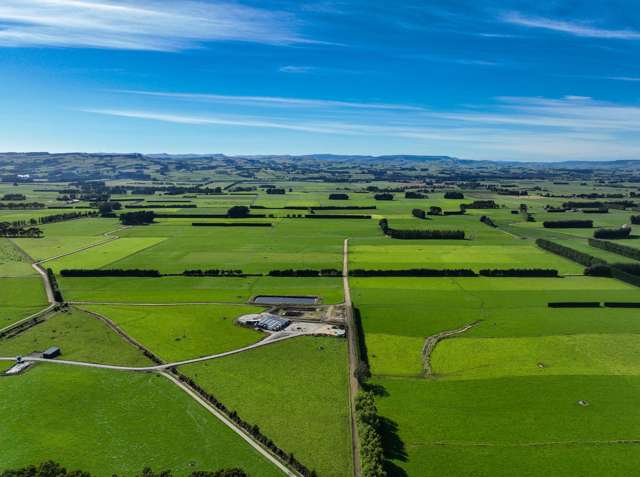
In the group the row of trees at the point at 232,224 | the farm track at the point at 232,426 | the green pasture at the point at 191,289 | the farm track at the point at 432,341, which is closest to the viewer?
the farm track at the point at 232,426

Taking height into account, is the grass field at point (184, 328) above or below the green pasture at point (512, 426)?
above

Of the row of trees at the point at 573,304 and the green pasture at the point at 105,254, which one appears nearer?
the row of trees at the point at 573,304

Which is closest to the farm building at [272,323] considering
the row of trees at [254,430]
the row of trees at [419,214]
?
the row of trees at [254,430]

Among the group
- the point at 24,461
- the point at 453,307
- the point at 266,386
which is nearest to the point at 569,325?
the point at 453,307

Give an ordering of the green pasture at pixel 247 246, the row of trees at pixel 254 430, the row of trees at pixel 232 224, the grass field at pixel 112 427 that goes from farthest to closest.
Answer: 1. the row of trees at pixel 232 224
2. the green pasture at pixel 247 246
3. the grass field at pixel 112 427
4. the row of trees at pixel 254 430

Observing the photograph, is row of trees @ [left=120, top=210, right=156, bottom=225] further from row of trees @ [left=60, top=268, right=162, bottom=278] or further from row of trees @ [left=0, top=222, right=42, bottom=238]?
row of trees @ [left=60, top=268, right=162, bottom=278]

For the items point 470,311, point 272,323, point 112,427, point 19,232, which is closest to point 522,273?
point 470,311

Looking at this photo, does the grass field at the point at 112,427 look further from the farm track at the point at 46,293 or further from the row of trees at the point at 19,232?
the row of trees at the point at 19,232

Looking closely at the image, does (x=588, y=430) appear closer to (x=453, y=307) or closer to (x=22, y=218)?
(x=453, y=307)
